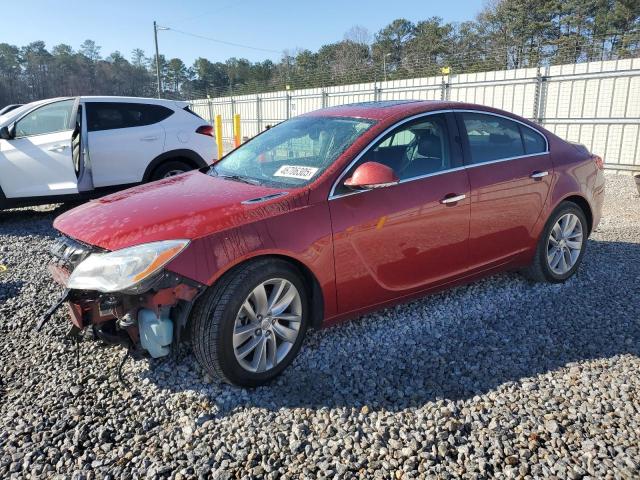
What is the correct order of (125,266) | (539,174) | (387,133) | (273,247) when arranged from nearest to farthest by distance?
1. (125,266)
2. (273,247)
3. (387,133)
4. (539,174)

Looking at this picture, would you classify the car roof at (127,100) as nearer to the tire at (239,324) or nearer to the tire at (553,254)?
the tire at (239,324)

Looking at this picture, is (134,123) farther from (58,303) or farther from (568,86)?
(568,86)

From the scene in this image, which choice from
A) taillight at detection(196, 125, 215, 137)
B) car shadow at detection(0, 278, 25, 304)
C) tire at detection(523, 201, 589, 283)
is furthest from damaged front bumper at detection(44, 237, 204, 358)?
taillight at detection(196, 125, 215, 137)

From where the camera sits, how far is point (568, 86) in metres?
12.2

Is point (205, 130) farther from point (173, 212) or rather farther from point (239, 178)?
point (173, 212)

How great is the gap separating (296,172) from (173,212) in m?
0.84

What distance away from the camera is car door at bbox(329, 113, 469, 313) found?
9.95ft

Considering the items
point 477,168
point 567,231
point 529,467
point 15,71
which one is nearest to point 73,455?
point 529,467

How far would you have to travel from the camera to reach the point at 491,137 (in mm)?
3889

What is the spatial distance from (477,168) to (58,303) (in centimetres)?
291

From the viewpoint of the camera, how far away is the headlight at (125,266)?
8.10 feet

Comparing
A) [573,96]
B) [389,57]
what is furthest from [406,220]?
[389,57]

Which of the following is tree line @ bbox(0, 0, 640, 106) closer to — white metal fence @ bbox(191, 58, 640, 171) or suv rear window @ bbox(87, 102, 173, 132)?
white metal fence @ bbox(191, 58, 640, 171)

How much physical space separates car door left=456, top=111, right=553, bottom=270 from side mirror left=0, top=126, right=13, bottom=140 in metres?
5.86
